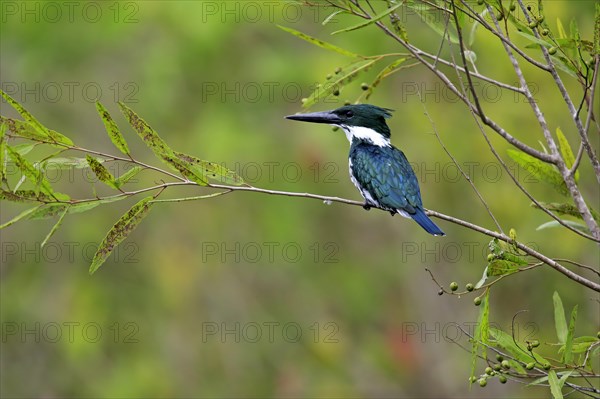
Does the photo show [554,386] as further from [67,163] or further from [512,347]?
[67,163]

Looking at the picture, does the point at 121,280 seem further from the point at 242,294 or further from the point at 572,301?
the point at 572,301

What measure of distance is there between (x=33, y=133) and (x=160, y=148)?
0.37m

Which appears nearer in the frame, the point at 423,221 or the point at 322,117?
the point at 423,221

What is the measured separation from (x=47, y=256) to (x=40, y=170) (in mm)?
4321

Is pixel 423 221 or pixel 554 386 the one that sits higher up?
pixel 423 221

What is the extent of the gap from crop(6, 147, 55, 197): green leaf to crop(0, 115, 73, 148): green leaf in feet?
0.35

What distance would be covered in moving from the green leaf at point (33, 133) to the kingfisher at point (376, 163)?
1528 mm

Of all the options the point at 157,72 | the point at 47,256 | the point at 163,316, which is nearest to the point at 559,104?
the point at 157,72

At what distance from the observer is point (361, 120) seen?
171 inches

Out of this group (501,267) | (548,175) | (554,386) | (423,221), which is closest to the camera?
(554,386)

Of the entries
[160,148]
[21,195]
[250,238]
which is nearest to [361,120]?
[160,148]

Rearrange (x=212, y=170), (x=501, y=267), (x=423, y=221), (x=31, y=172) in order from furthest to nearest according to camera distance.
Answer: (x=423, y=221), (x=212, y=170), (x=31, y=172), (x=501, y=267)

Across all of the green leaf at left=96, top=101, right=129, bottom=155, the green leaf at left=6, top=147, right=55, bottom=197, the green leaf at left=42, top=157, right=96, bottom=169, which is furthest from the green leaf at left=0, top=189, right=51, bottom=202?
the green leaf at left=96, top=101, right=129, bottom=155

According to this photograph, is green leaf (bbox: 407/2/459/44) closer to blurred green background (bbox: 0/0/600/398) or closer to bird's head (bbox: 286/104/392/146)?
bird's head (bbox: 286/104/392/146)
